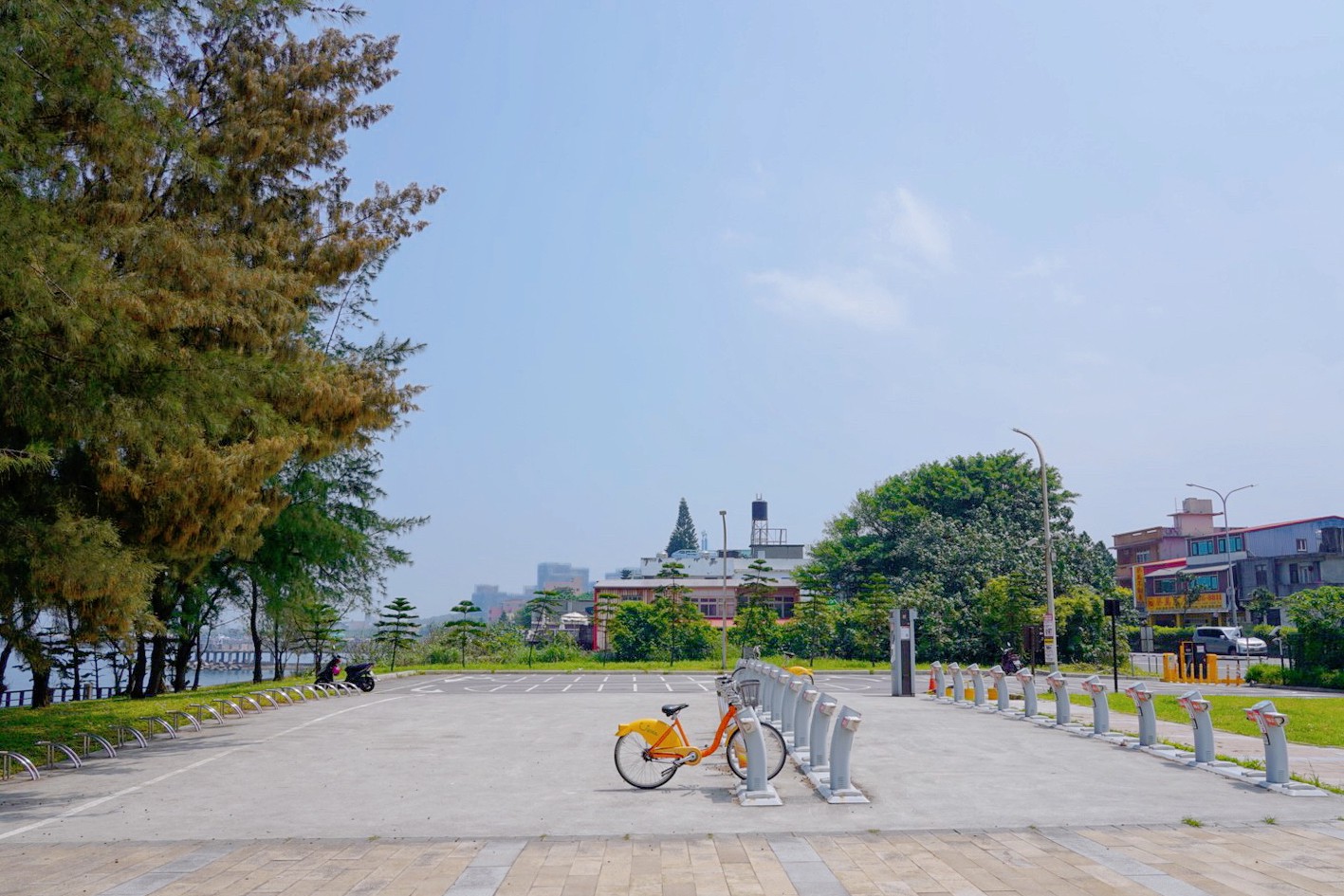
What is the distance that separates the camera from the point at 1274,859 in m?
7.91

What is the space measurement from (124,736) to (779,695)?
426 inches

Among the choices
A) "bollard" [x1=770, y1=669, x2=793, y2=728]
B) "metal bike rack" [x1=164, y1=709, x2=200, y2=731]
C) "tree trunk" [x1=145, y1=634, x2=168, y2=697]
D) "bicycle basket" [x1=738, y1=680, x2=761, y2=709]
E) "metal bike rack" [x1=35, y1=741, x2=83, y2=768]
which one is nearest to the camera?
"bicycle basket" [x1=738, y1=680, x2=761, y2=709]

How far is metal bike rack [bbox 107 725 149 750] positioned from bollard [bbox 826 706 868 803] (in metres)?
11.3

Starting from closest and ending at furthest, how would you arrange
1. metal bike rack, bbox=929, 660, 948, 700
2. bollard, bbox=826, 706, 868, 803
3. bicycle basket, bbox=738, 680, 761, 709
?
1. bollard, bbox=826, 706, 868, 803
2. bicycle basket, bbox=738, 680, 761, 709
3. metal bike rack, bbox=929, 660, 948, 700

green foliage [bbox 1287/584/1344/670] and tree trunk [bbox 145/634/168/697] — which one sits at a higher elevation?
green foliage [bbox 1287/584/1344/670]

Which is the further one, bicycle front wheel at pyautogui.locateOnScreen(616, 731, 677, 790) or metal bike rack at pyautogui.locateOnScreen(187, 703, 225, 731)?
metal bike rack at pyautogui.locateOnScreen(187, 703, 225, 731)

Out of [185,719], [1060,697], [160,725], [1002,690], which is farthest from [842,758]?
[185,719]

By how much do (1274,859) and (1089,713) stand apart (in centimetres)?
1337

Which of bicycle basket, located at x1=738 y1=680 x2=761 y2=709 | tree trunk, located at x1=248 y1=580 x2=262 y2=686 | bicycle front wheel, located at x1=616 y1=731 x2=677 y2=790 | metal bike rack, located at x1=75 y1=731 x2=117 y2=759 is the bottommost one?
metal bike rack, located at x1=75 y1=731 x2=117 y2=759

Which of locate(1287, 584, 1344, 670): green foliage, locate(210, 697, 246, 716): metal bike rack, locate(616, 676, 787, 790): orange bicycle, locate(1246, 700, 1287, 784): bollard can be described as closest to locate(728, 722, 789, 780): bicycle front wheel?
locate(616, 676, 787, 790): orange bicycle

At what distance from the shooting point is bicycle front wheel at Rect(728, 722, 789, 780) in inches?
448

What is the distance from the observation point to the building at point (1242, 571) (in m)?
63.6

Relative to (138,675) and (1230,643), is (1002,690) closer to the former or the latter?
(138,675)

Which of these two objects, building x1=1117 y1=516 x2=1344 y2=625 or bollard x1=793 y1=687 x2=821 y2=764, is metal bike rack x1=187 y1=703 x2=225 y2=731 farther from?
building x1=1117 y1=516 x2=1344 y2=625
